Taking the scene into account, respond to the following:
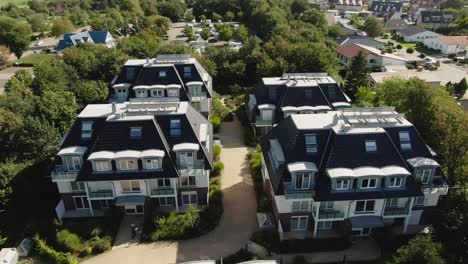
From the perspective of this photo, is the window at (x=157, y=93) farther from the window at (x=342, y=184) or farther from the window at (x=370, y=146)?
the window at (x=370, y=146)

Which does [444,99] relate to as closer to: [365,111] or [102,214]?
[365,111]

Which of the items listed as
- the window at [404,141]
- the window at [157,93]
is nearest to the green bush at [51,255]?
the window at [157,93]

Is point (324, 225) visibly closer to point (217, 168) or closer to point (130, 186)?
point (217, 168)

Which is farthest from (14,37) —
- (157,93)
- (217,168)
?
(217,168)

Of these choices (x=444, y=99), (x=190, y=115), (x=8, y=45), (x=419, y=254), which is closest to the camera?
(x=419, y=254)

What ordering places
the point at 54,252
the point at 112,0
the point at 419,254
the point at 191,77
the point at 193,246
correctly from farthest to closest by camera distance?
the point at 112,0 → the point at 191,77 → the point at 193,246 → the point at 54,252 → the point at 419,254

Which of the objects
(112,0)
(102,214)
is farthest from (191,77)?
(112,0)
